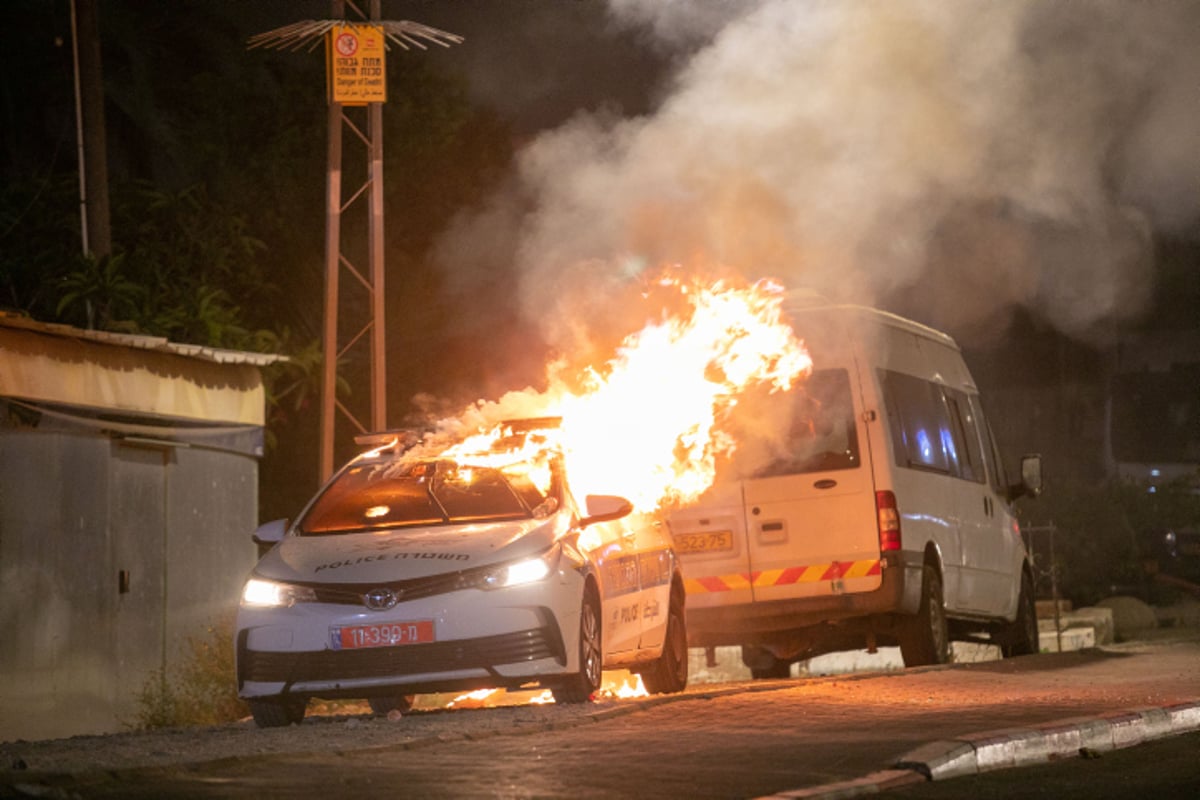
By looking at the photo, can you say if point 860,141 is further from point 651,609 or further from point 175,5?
point 175,5

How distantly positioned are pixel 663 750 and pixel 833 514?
5850 millimetres

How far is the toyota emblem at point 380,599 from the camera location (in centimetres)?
1091

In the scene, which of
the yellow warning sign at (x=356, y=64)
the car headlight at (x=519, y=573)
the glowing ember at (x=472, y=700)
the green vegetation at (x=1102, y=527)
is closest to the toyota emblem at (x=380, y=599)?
the car headlight at (x=519, y=573)

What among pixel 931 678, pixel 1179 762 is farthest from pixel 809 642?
pixel 1179 762

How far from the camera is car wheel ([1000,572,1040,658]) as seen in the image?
18562mm

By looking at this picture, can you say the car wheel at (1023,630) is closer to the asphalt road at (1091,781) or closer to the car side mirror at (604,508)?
the car side mirror at (604,508)

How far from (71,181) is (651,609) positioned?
18.6 metres

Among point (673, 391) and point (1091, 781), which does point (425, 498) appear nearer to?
point (673, 391)

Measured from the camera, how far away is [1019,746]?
9.31 metres

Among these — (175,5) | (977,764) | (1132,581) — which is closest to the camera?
(977,764)

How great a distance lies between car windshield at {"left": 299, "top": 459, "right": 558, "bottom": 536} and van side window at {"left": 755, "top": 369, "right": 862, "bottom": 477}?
2.96 m

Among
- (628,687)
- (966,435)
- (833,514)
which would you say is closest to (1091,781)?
(833,514)

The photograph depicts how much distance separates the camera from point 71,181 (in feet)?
95.2

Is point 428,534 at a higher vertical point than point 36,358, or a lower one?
lower
